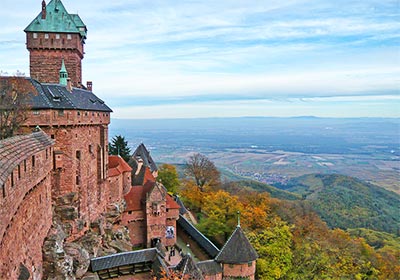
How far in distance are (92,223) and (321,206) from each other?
2900 inches

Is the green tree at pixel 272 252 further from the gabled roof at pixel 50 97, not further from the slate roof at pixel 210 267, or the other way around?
the gabled roof at pixel 50 97

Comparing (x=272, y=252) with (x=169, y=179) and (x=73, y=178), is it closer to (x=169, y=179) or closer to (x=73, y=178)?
(x=73, y=178)

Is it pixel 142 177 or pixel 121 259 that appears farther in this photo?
pixel 142 177

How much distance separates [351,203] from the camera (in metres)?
96.2

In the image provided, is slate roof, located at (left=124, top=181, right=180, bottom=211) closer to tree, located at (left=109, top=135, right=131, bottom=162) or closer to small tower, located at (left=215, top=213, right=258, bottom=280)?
small tower, located at (left=215, top=213, right=258, bottom=280)

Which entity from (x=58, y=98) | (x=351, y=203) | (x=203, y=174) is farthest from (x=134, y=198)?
(x=351, y=203)

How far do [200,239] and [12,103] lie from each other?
61.0ft

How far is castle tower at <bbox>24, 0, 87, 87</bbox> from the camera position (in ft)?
92.9

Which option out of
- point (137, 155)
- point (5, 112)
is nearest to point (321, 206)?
point (137, 155)

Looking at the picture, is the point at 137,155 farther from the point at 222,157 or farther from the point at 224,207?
the point at 222,157

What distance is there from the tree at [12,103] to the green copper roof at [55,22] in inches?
300

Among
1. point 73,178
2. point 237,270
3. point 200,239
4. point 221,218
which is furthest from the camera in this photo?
point 221,218

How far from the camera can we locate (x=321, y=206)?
3546 inches

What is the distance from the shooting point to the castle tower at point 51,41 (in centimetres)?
2831
